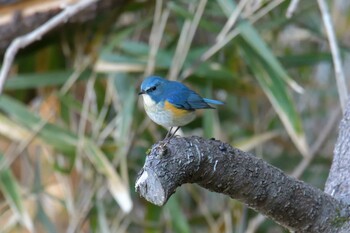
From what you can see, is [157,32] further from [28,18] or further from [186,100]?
[186,100]

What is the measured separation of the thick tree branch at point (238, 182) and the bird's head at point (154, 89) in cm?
48

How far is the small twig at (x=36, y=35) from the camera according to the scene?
2.05 meters

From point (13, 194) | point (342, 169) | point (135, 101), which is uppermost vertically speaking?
point (342, 169)

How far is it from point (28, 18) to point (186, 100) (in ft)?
→ 3.12

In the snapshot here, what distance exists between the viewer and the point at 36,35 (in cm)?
218

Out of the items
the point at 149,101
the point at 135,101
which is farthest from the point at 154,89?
the point at 135,101

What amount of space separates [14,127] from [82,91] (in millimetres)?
586

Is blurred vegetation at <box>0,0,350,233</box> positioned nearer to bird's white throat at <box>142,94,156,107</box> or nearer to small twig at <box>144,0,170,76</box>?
small twig at <box>144,0,170,76</box>

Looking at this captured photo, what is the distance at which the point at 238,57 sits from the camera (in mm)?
2713

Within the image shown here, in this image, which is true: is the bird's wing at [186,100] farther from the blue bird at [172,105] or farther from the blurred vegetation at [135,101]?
the blurred vegetation at [135,101]

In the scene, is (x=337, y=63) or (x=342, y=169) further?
(x=337, y=63)

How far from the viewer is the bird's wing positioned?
5.51 ft

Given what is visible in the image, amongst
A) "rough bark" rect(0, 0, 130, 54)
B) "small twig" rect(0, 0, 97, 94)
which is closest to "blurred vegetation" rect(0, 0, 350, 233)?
"rough bark" rect(0, 0, 130, 54)

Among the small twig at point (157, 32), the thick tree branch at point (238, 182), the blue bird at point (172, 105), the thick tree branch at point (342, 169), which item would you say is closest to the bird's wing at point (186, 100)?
the blue bird at point (172, 105)
